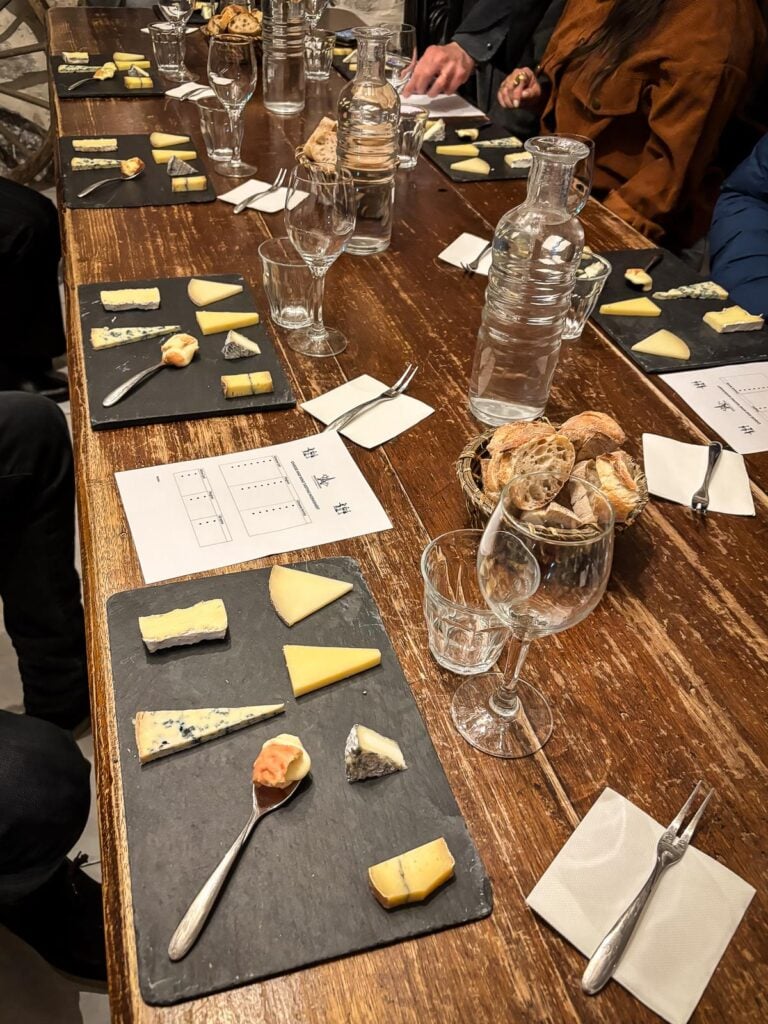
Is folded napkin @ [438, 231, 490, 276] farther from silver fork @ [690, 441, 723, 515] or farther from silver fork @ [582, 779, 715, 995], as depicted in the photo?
silver fork @ [582, 779, 715, 995]

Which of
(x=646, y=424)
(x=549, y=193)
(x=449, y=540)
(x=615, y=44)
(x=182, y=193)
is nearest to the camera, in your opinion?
(x=449, y=540)

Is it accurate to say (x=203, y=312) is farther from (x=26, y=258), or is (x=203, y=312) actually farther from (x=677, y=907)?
(x=26, y=258)

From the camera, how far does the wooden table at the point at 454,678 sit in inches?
21.3

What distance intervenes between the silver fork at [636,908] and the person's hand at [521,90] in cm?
216

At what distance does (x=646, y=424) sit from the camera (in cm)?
111

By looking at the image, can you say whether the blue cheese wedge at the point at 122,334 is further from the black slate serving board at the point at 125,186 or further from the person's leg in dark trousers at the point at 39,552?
the black slate serving board at the point at 125,186

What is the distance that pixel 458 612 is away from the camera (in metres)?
0.73

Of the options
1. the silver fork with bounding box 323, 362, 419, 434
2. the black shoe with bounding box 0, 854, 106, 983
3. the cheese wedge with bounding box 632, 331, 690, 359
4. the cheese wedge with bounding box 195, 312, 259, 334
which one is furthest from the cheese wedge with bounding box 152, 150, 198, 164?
the black shoe with bounding box 0, 854, 106, 983

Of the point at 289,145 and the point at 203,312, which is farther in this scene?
the point at 289,145

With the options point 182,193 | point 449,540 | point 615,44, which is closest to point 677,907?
point 449,540

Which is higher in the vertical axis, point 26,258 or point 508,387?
point 508,387

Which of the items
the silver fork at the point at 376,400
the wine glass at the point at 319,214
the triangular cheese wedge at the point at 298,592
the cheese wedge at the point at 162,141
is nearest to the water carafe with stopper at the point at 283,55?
the cheese wedge at the point at 162,141

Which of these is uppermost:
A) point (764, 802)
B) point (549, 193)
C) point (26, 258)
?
point (549, 193)

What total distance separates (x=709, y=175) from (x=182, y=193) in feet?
4.86
